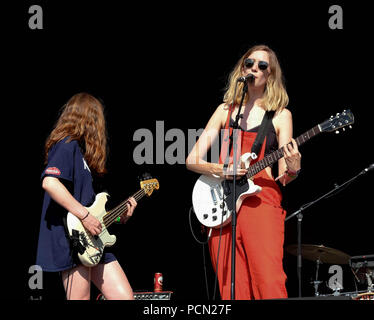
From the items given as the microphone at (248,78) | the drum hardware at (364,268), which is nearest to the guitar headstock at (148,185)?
the microphone at (248,78)

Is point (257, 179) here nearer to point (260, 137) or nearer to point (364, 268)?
point (260, 137)

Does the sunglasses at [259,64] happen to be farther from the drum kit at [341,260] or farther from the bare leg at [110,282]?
the drum kit at [341,260]

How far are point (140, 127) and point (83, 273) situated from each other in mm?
3134

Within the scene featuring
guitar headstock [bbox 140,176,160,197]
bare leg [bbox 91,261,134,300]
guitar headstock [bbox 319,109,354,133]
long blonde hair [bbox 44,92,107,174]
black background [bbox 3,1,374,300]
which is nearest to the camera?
bare leg [bbox 91,261,134,300]

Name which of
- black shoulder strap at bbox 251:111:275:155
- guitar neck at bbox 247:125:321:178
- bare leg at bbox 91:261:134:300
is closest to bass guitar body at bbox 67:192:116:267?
bare leg at bbox 91:261:134:300

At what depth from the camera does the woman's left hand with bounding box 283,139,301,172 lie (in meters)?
3.57

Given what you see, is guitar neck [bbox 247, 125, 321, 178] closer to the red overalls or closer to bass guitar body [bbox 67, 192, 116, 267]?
the red overalls

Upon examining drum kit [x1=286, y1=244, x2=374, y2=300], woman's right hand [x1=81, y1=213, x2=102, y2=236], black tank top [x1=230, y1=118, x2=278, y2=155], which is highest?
black tank top [x1=230, y1=118, x2=278, y2=155]

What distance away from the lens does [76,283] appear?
3434 mm

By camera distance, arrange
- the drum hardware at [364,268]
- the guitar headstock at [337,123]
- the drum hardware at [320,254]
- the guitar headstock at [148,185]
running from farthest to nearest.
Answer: the drum hardware at [320,254]
the drum hardware at [364,268]
the guitar headstock at [148,185]
the guitar headstock at [337,123]

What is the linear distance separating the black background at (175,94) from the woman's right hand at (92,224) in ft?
8.40

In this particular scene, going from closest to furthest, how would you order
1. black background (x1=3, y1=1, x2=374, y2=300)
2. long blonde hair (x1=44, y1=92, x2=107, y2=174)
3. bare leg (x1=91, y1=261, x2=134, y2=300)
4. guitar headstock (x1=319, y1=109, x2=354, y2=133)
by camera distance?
bare leg (x1=91, y1=261, x2=134, y2=300)
long blonde hair (x1=44, y1=92, x2=107, y2=174)
guitar headstock (x1=319, y1=109, x2=354, y2=133)
black background (x1=3, y1=1, x2=374, y2=300)

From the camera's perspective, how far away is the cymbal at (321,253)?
5645mm
